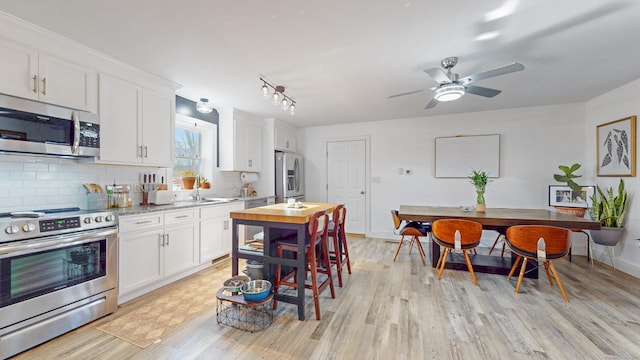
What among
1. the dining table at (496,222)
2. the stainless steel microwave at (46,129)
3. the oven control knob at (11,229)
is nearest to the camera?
the oven control knob at (11,229)

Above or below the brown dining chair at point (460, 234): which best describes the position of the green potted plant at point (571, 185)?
above

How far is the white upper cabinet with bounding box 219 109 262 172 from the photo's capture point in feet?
14.0

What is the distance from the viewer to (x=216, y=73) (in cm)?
290

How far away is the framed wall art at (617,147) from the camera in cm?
329

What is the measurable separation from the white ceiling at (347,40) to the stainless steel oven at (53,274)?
1529mm

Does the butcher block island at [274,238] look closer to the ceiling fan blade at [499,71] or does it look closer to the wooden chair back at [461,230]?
the wooden chair back at [461,230]

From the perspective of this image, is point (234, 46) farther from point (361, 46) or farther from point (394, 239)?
point (394, 239)

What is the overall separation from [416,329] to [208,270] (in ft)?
8.58

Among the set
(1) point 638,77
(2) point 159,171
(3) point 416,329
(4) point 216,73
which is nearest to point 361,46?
(4) point 216,73

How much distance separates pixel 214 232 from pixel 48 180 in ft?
5.59

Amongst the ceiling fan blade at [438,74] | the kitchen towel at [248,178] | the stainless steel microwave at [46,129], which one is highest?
the ceiling fan blade at [438,74]

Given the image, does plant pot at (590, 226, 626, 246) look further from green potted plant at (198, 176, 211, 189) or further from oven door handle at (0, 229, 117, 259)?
oven door handle at (0, 229, 117, 259)

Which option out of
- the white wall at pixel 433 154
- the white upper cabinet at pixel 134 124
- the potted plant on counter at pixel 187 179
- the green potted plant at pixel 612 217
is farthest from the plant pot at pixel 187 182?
the green potted plant at pixel 612 217

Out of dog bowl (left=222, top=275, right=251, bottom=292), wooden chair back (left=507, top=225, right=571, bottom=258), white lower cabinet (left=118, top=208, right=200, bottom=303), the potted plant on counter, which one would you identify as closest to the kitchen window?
the potted plant on counter
